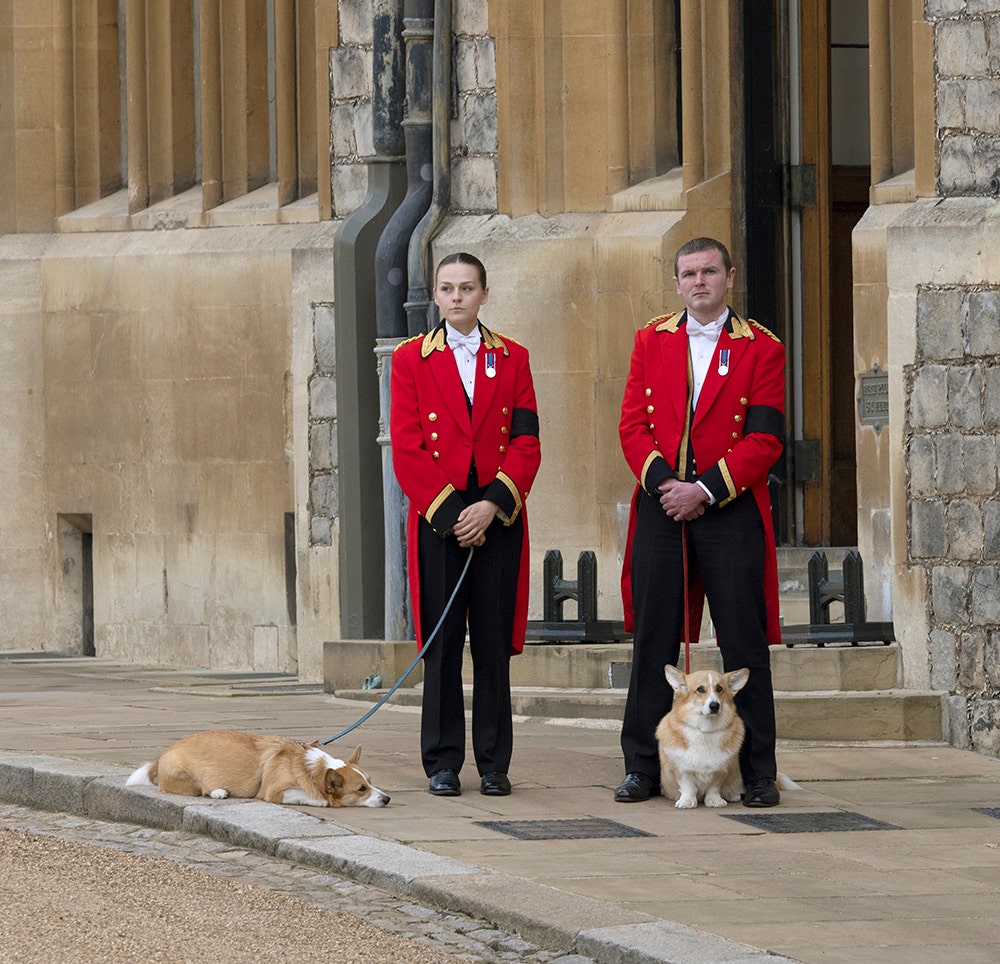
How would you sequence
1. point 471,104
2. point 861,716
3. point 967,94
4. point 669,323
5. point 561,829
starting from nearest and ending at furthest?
point 561,829 < point 669,323 < point 861,716 < point 967,94 < point 471,104

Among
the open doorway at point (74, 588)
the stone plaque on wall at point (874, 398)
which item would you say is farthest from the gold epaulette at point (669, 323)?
the open doorway at point (74, 588)

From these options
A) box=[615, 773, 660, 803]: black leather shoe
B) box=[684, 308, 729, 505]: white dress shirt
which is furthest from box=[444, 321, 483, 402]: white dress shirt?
box=[615, 773, 660, 803]: black leather shoe

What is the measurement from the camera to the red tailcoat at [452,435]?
753 cm

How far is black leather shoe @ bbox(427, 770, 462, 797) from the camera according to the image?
295 inches

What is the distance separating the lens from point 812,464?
39.2ft

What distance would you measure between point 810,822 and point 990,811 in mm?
723

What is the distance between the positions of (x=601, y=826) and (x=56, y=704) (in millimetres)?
4767

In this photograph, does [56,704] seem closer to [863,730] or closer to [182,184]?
[863,730]

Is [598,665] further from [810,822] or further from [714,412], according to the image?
[810,822]

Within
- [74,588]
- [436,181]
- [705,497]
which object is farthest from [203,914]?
[74,588]

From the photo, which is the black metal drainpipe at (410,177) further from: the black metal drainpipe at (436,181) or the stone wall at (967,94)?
the stone wall at (967,94)

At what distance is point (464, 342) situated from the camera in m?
7.67

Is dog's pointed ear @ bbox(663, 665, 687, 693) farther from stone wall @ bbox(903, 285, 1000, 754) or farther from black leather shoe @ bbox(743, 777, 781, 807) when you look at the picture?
stone wall @ bbox(903, 285, 1000, 754)

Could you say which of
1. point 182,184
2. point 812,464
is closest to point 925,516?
point 812,464
